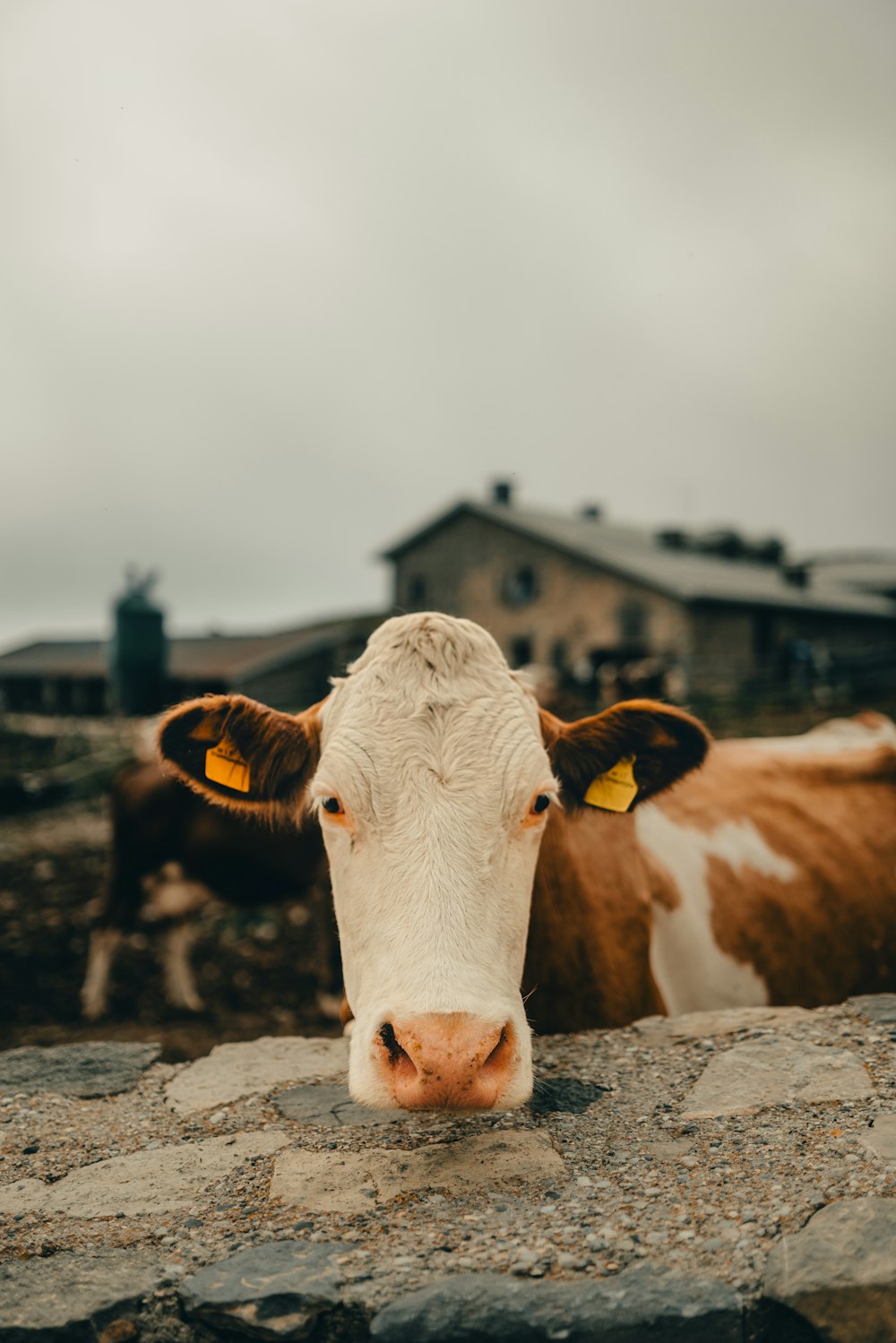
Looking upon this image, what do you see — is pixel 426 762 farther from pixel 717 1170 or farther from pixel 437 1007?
pixel 717 1170

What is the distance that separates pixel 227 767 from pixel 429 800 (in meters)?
0.97

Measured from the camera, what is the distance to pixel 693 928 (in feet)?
13.5

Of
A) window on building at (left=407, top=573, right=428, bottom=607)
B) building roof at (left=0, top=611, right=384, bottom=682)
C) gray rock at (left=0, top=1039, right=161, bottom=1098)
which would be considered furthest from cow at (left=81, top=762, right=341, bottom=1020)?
window on building at (left=407, top=573, right=428, bottom=607)

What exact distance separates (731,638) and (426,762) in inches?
1112

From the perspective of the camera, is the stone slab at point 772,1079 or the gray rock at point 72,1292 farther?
the stone slab at point 772,1079

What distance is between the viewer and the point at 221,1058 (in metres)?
3.27

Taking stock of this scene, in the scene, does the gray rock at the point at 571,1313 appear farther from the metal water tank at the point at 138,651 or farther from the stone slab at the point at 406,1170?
the metal water tank at the point at 138,651

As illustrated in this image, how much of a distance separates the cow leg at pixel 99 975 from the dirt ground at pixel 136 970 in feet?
0.26

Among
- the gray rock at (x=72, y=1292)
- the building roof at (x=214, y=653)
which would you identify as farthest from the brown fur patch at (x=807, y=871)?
the building roof at (x=214, y=653)

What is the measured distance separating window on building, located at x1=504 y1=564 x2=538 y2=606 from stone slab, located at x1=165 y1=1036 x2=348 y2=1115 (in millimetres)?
28779

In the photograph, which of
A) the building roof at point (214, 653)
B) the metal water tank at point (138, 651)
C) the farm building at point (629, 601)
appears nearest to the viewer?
the metal water tank at point (138, 651)

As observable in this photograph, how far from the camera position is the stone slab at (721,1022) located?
3098 millimetres

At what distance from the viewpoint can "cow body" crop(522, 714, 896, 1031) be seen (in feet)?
11.2

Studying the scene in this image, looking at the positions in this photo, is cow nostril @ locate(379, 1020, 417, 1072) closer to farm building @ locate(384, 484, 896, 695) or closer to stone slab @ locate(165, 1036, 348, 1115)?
stone slab @ locate(165, 1036, 348, 1115)
